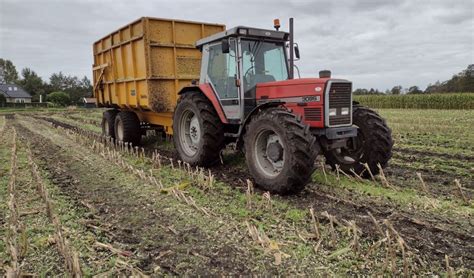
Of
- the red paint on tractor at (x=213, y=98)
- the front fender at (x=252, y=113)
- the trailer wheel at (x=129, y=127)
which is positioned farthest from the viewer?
the trailer wheel at (x=129, y=127)

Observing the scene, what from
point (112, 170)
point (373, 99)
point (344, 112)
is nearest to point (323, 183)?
point (344, 112)

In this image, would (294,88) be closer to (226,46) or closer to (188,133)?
(226,46)

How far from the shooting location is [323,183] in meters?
5.80

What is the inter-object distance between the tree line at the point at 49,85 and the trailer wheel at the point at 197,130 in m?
62.2

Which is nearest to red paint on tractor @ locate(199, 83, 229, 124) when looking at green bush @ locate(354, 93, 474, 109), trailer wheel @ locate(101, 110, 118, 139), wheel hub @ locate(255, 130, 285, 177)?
wheel hub @ locate(255, 130, 285, 177)

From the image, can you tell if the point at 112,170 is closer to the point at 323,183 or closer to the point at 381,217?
the point at 323,183

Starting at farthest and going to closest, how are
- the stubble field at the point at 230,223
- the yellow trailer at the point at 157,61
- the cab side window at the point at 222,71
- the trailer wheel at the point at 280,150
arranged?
the yellow trailer at the point at 157,61
the cab side window at the point at 222,71
the trailer wheel at the point at 280,150
the stubble field at the point at 230,223

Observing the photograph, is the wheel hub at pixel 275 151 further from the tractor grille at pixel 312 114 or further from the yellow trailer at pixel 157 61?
the yellow trailer at pixel 157 61

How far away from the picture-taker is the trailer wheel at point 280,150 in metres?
4.82

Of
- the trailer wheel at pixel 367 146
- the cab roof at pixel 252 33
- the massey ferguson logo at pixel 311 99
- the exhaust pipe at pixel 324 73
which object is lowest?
the trailer wheel at pixel 367 146

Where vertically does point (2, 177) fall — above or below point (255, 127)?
below

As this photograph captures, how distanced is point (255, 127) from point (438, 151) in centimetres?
547

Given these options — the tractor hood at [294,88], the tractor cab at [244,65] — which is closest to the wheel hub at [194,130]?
the tractor cab at [244,65]

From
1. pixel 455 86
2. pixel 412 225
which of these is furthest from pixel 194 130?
pixel 455 86
